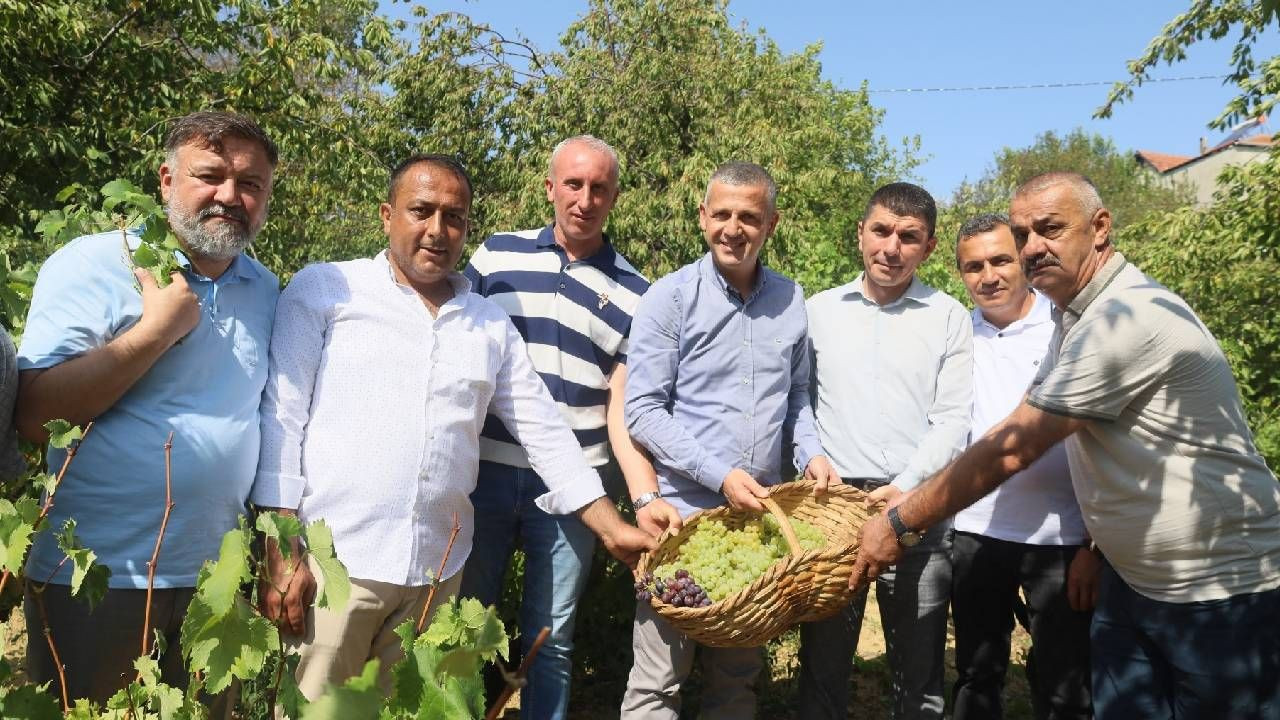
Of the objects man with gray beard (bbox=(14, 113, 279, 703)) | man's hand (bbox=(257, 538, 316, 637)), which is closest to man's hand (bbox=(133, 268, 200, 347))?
man with gray beard (bbox=(14, 113, 279, 703))

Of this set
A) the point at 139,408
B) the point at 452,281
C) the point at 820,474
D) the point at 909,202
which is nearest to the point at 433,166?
the point at 452,281

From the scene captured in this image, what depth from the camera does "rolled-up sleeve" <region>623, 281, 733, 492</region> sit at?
3.44 metres

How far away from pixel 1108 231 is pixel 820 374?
1.26m

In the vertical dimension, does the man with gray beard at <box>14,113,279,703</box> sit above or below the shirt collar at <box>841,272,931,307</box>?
below

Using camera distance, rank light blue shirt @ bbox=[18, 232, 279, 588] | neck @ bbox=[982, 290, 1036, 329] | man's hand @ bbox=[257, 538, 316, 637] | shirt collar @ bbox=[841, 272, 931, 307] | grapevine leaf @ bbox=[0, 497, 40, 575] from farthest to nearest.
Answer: neck @ bbox=[982, 290, 1036, 329] < shirt collar @ bbox=[841, 272, 931, 307] < man's hand @ bbox=[257, 538, 316, 637] < light blue shirt @ bbox=[18, 232, 279, 588] < grapevine leaf @ bbox=[0, 497, 40, 575]

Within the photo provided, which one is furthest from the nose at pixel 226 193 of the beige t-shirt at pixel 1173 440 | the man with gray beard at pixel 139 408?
the beige t-shirt at pixel 1173 440

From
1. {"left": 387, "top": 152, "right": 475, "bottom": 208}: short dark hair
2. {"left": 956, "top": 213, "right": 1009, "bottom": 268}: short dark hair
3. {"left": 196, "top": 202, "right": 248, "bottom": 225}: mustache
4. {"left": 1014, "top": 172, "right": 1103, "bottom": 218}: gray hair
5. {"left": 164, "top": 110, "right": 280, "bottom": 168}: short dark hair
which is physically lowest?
{"left": 196, "top": 202, "right": 248, "bottom": 225}: mustache

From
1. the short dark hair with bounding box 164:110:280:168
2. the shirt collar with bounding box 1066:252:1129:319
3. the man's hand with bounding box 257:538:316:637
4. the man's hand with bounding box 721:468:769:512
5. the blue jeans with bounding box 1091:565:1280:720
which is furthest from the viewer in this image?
the man's hand with bounding box 721:468:769:512

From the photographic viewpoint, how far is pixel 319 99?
9.55 m

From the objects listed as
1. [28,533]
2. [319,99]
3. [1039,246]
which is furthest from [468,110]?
[28,533]

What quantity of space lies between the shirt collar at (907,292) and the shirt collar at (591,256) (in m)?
0.97

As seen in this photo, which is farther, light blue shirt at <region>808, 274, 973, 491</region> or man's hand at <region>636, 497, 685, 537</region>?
light blue shirt at <region>808, 274, 973, 491</region>

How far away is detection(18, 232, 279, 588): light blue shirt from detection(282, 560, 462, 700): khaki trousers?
41 centimetres

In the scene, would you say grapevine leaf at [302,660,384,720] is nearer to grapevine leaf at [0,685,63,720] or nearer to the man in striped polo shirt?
grapevine leaf at [0,685,63,720]
